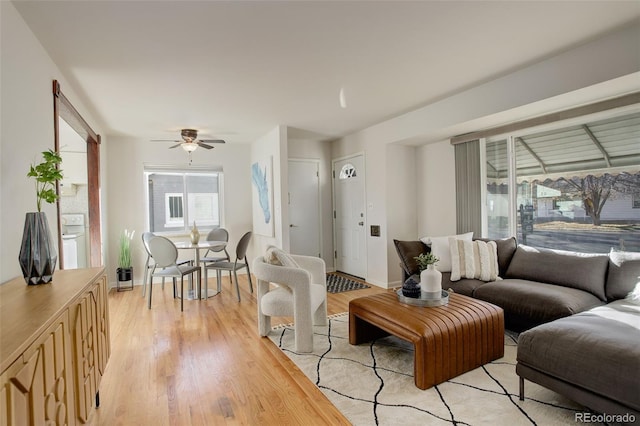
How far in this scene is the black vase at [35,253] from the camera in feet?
5.60

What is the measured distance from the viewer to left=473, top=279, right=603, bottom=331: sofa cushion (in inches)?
104

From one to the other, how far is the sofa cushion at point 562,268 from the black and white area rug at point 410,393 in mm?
808

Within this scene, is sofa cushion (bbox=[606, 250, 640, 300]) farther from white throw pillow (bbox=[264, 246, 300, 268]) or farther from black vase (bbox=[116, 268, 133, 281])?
black vase (bbox=[116, 268, 133, 281])

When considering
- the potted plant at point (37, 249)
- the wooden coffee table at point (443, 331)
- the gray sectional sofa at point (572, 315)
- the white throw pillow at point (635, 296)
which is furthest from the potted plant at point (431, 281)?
the potted plant at point (37, 249)

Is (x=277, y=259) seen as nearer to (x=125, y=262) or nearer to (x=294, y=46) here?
(x=294, y=46)

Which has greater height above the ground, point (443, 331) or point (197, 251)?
point (197, 251)

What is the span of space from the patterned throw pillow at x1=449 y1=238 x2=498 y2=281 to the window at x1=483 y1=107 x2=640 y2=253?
627mm

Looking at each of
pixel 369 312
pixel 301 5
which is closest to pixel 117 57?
pixel 301 5

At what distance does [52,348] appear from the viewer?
1.27m

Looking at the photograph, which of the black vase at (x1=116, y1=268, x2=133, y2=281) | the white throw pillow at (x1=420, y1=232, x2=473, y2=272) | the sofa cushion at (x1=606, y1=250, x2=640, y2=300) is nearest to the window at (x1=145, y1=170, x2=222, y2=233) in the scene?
the black vase at (x1=116, y1=268, x2=133, y2=281)

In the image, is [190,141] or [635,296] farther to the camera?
[190,141]

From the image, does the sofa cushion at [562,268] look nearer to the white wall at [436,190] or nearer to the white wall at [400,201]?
the white wall at [436,190]

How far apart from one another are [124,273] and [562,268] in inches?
224

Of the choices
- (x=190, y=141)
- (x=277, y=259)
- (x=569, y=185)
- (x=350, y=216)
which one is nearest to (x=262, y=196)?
(x=190, y=141)
